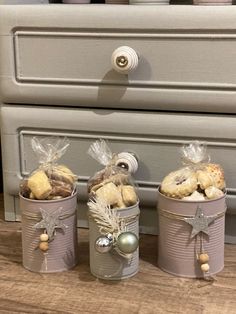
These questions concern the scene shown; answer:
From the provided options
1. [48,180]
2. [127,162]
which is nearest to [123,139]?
[127,162]

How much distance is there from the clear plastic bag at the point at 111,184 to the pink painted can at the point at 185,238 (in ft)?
0.18

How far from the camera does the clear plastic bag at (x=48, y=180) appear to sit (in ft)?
2.98

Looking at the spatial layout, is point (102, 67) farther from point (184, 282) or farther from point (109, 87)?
point (184, 282)

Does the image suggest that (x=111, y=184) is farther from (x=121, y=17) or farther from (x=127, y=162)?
(x=121, y=17)

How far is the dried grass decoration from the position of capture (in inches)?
33.3

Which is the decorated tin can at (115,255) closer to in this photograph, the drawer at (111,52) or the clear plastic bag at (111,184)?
the clear plastic bag at (111,184)

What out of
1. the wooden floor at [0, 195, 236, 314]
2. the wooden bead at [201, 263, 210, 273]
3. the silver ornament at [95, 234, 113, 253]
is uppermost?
the silver ornament at [95, 234, 113, 253]

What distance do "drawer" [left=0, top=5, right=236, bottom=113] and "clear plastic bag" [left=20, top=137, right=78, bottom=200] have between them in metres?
0.14

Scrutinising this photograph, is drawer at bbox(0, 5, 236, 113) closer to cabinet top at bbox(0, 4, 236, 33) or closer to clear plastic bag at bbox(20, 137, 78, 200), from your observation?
cabinet top at bbox(0, 4, 236, 33)

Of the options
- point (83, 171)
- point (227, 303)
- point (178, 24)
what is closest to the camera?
point (227, 303)

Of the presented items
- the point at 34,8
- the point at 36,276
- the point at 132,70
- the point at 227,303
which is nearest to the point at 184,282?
the point at 227,303

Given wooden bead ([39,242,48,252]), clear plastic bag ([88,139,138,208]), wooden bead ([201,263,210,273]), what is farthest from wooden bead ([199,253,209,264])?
wooden bead ([39,242,48,252])

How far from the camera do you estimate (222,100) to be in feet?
3.20

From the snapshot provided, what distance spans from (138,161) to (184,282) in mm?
245
